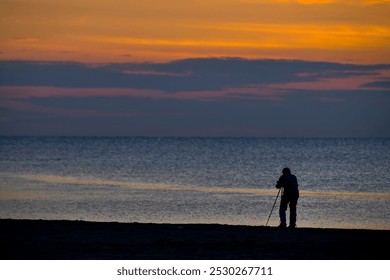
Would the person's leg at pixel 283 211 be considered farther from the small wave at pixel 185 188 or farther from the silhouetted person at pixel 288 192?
the small wave at pixel 185 188

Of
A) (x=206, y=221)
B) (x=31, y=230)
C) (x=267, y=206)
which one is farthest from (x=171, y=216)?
(x=31, y=230)

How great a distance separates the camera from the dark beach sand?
16.2 meters

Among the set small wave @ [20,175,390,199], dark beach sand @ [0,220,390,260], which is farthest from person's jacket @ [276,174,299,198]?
small wave @ [20,175,390,199]

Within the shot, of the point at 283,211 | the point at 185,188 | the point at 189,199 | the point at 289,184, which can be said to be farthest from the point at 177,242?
the point at 185,188

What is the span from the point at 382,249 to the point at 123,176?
49.7 m

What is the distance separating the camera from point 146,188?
1986 inches

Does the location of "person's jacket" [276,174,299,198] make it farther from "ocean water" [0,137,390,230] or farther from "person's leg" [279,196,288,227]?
"ocean water" [0,137,390,230]

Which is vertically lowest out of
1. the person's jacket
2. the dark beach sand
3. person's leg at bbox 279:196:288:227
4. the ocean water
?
the dark beach sand

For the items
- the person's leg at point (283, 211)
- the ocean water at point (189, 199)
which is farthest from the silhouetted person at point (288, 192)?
the ocean water at point (189, 199)

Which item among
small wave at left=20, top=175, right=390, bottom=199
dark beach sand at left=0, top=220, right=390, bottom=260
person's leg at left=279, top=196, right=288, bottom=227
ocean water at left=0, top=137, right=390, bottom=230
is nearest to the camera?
dark beach sand at left=0, top=220, right=390, bottom=260

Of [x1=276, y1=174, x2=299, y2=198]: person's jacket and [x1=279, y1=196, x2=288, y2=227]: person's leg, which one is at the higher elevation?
[x1=276, y1=174, x2=299, y2=198]: person's jacket

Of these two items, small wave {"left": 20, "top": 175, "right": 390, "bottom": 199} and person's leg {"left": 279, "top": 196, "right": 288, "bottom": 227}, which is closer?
person's leg {"left": 279, "top": 196, "right": 288, "bottom": 227}

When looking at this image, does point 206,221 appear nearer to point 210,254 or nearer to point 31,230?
point 31,230

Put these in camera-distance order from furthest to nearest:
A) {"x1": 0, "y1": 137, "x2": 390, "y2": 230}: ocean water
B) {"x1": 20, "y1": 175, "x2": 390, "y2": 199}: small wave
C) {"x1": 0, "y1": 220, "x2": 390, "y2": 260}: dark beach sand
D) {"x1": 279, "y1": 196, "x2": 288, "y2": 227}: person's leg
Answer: {"x1": 20, "y1": 175, "x2": 390, "y2": 199}: small wave
{"x1": 0, "y1": 137, "x2": 390, "y2": 230}: ocean water
{"x1": 279, "y1": 196, "x2": 288, "y2": 227}: person's leg
{"x1": 0, "y1": 220, "x2": 390, "y2": 260}: dark beach sand
